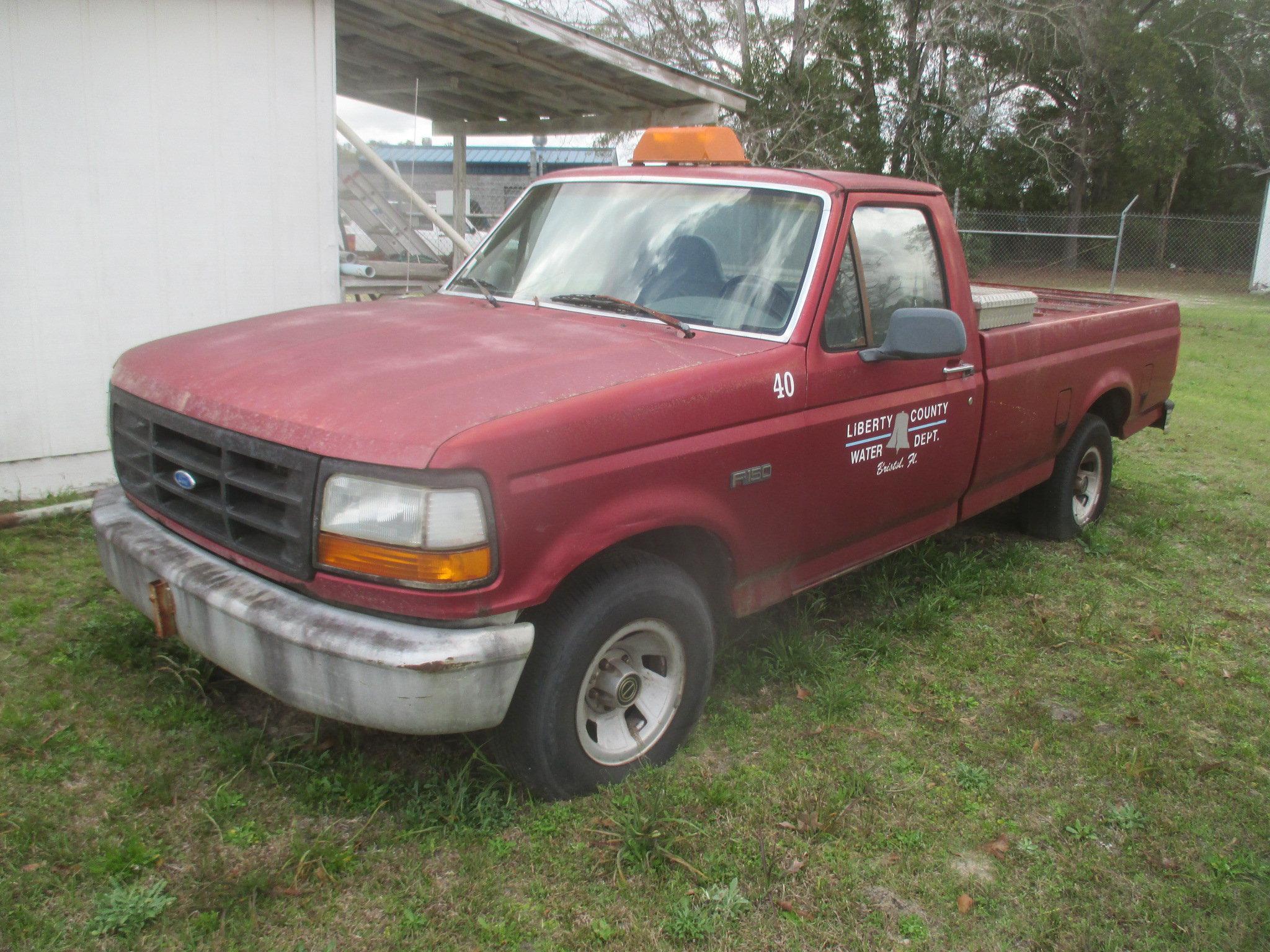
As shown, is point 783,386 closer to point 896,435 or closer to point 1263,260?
point 896,435

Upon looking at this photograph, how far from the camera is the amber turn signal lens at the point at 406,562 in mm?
2605

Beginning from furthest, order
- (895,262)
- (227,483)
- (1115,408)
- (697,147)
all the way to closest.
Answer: (1115,408) → (697,147) → (895,262) → (227,483)

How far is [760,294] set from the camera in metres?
3.69

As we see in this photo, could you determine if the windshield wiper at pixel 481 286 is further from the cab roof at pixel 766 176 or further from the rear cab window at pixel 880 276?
the rear cab window at pixel 880 276

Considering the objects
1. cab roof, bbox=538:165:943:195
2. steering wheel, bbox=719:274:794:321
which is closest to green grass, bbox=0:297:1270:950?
steering wheel, bbox=719:274:794:321

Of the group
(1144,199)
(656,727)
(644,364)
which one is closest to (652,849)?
(656,727)

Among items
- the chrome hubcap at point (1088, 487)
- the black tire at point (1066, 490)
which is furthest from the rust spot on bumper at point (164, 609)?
the chrome hubcap at point (1088, 487)

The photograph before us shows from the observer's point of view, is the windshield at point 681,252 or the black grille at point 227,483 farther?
the windshield at point 681,252

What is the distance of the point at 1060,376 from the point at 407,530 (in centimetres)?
376

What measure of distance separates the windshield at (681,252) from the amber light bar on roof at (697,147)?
380mm

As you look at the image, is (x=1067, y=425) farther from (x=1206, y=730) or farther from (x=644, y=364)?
(x=644, y=364)

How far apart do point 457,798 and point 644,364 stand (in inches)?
56.4

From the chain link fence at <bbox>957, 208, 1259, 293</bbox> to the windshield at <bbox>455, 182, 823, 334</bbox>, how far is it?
2039 cm

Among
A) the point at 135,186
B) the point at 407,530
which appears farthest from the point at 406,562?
the point at 135,186
